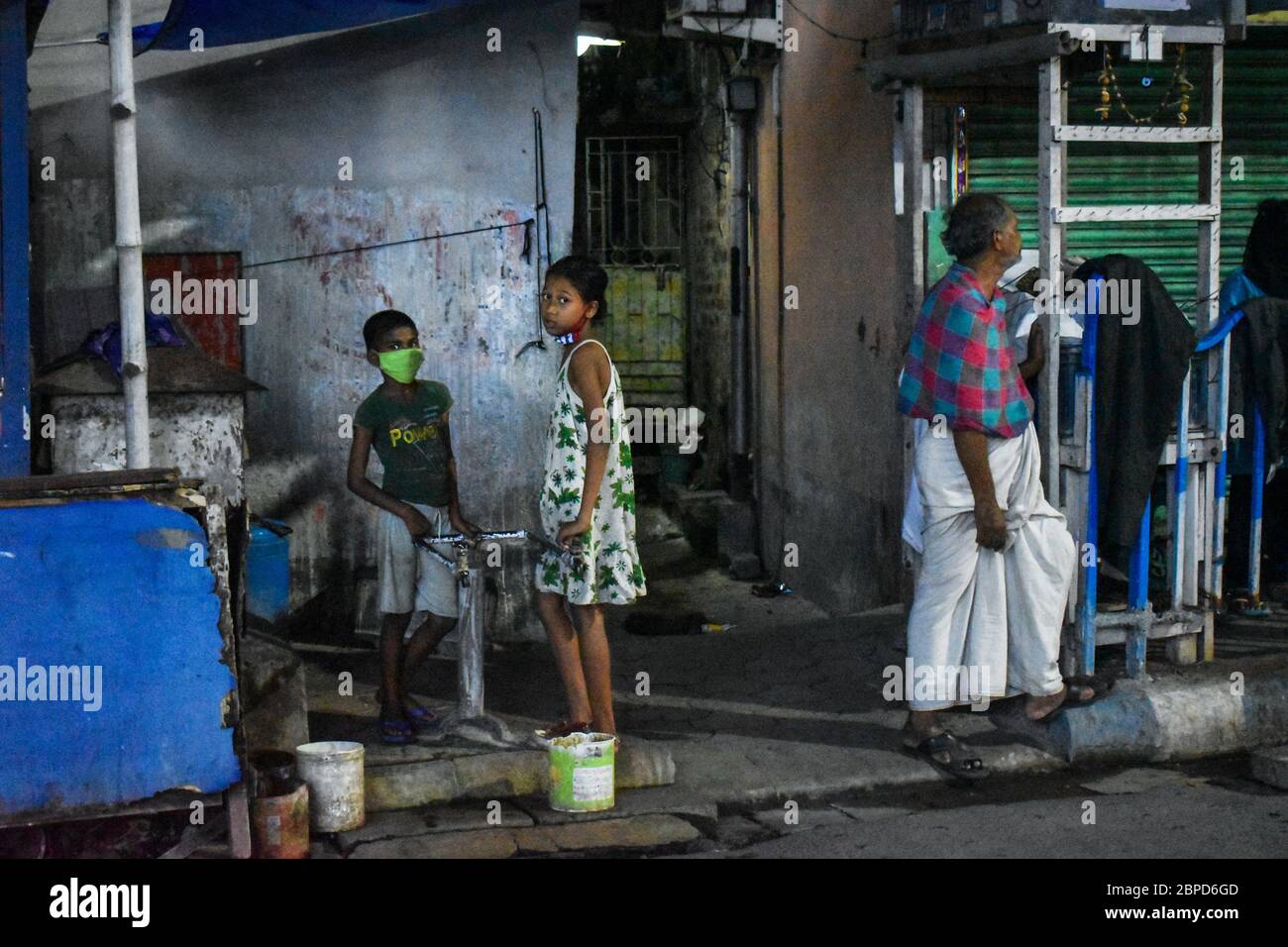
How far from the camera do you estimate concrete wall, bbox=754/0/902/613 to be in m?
8.45

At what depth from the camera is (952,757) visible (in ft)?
19.5

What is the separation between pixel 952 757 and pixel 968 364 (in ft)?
4.99

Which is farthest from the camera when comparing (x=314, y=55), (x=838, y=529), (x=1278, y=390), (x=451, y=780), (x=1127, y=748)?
(x=838, y=529)

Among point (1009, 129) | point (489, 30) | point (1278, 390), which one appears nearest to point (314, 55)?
point (489, 30)

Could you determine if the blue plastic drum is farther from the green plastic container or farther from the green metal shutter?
the green metal shutter

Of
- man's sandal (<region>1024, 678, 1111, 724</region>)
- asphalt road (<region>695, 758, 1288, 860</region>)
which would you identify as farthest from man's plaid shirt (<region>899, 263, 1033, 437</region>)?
asphalt road (<region>695, 758, 1288, 860</region>)

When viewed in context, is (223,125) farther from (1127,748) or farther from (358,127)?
(1127,748)

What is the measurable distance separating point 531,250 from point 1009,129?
2647 millimetres

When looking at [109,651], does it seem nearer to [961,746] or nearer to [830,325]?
[961,746]

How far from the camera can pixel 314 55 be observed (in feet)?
26.1

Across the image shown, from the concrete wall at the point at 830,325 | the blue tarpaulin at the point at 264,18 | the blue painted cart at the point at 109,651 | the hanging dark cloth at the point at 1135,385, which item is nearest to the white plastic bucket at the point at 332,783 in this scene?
the blue painted cart at the point at 109,651

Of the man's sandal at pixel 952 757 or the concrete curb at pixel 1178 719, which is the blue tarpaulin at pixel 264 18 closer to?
the man's sandal at pixel 952 757

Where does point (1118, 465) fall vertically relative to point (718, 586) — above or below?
above

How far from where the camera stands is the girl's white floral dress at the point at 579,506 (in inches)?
226
